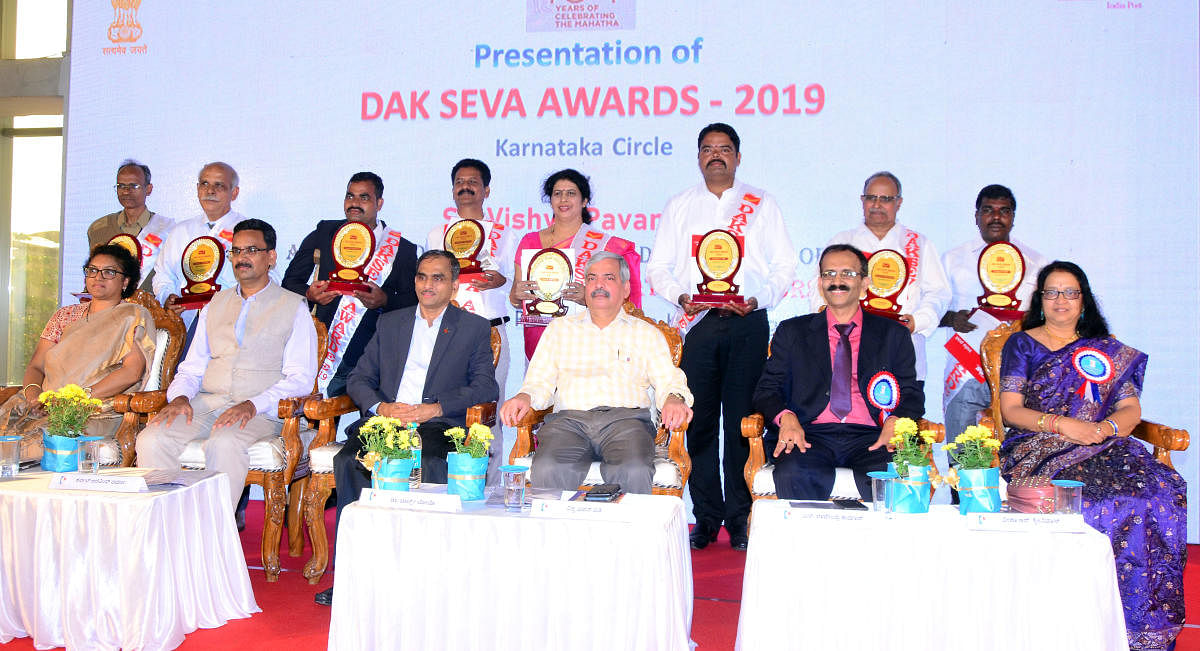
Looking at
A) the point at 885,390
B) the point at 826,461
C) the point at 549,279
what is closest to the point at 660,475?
the point at 826,461

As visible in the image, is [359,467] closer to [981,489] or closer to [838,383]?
[838,383]

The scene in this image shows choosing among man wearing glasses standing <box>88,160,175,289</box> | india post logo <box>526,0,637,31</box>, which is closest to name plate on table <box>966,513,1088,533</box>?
india post logo <box>526,0,637,31</box>

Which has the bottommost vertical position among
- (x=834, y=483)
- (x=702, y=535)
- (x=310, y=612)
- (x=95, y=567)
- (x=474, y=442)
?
(x=310, y=612)

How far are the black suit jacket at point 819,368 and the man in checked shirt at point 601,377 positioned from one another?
37 centimetres

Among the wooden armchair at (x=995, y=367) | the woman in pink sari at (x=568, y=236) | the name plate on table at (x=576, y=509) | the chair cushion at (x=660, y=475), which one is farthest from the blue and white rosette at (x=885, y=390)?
the woman in pink sari at (x=568, y=236)

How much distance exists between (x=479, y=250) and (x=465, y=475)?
6.63 ft

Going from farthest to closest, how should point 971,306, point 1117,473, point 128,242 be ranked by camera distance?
point 128,242, point 971,306, point 1117,473

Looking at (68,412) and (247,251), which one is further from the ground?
(247,251)

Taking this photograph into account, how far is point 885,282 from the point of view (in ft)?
13.7

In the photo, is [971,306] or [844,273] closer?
[844,273]

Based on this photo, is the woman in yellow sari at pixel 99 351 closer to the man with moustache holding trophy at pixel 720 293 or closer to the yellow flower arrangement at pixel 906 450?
the man with moustache holding trophy at pixel 720 293

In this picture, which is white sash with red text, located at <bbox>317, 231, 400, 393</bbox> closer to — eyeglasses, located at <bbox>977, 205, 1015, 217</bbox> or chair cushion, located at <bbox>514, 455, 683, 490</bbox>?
chair cushion, located at <bbox>514, 455, 683, 490</bbox>

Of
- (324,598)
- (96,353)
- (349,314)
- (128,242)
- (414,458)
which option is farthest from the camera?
(128,242)

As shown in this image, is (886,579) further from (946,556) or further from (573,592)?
(573,592)
